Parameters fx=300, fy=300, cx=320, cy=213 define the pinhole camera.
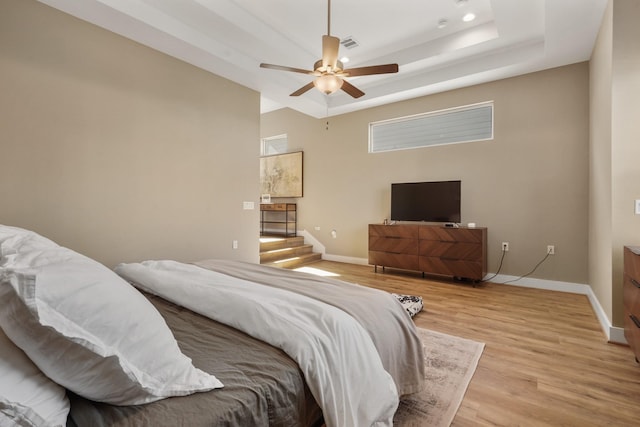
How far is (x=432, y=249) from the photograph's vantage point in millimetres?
4383

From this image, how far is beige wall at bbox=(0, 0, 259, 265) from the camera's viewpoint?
8.31 ft

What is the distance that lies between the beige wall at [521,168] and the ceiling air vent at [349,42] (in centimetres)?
146

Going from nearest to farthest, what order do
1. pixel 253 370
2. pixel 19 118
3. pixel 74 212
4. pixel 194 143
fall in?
pixel 253 370 → pixel 19 118 → pixel 74 212 → pixel 194 143

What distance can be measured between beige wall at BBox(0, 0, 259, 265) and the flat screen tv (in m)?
2.54

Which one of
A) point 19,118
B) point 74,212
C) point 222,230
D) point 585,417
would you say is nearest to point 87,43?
point 19,118

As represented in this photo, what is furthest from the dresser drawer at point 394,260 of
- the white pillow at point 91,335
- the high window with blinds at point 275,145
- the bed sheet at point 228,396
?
the white pillow at point 91,335

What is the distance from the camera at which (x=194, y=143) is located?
12.3ft

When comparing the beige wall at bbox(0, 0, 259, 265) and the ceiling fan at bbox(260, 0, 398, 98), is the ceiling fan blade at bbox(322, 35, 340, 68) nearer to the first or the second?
the ceiling fan at bbox(260, 0, 398, 98)

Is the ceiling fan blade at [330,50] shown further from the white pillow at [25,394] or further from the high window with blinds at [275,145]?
the high window with blinds at [275,145]

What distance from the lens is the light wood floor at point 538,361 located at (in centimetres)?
162

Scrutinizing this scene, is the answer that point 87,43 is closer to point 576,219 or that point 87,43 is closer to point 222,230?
point 222,230

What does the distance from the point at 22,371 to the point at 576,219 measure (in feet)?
16.5

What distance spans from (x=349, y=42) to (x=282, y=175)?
3318 millimetres

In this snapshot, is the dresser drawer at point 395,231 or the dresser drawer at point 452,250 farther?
the dresser drawer at point 395,231
